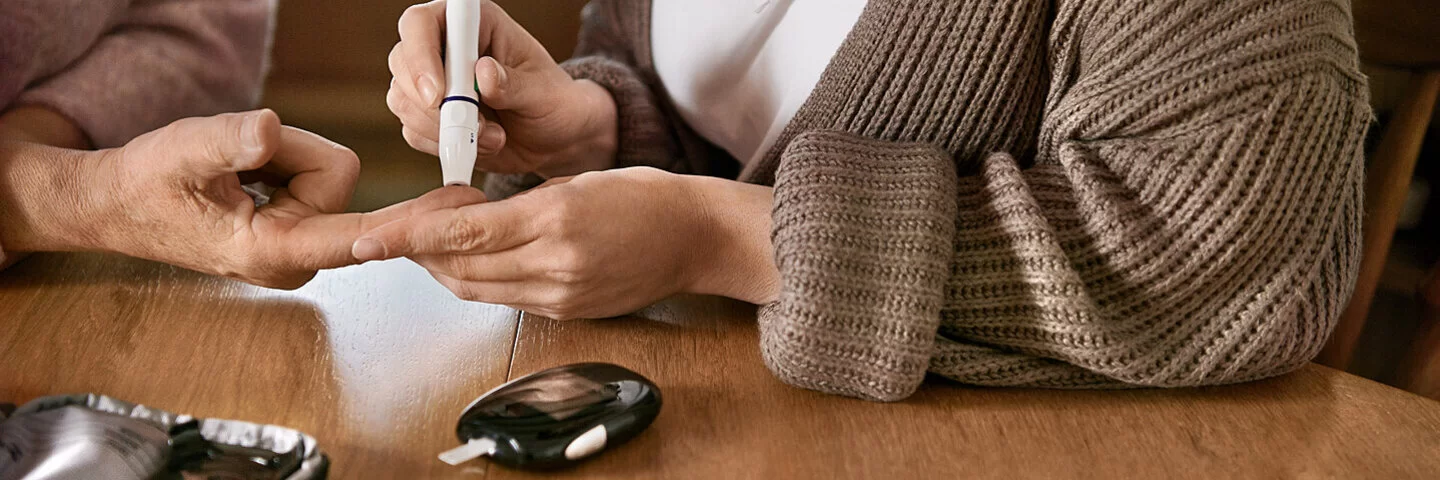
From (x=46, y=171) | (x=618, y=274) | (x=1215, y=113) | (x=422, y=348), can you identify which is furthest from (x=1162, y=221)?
(x=46, y=171)

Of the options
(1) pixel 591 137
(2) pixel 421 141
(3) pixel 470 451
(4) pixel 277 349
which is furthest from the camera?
(1) pixel 591 137

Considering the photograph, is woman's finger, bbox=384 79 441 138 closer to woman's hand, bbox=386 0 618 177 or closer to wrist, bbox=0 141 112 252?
woman's hand, bbox=386 0 618 177

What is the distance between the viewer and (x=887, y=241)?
49 centimetres

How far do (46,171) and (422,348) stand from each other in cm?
26

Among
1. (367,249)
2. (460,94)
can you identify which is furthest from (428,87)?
(367,249)

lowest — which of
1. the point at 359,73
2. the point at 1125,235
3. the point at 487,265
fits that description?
the point at 359,73

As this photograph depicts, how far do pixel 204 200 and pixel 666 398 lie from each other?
0.28 meters

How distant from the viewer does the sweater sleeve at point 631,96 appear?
2.53ft

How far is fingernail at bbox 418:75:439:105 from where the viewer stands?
566 mm

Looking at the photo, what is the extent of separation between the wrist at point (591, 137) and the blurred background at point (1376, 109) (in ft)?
0.81

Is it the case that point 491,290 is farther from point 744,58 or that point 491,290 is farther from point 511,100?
point 744,58

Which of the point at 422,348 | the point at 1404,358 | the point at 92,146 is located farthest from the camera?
the point at 1404,358

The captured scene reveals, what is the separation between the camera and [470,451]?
43 centimetres

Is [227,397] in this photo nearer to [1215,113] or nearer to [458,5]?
[458,5]
